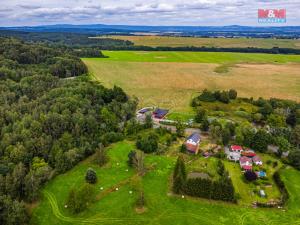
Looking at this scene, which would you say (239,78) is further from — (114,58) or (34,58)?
(34,58)

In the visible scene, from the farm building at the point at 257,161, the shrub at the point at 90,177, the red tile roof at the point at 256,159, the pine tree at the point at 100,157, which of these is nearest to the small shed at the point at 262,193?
the farm building at the point at 257,161

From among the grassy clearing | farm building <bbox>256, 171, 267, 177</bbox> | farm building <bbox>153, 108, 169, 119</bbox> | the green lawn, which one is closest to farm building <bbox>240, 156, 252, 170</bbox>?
the grassy clearing

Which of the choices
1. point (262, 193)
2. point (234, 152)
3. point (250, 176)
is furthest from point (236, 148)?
point (262, 193)

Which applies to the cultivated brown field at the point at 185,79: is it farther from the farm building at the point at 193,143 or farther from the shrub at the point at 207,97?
the farm building at the point at 193,143

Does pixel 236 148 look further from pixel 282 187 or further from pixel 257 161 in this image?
pixel 282 187

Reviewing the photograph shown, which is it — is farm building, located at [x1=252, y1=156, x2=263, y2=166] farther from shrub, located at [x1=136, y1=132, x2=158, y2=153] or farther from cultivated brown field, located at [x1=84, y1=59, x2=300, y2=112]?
cultivated brown field, located at [x1=84, y1=59, x2=300, y2=112]

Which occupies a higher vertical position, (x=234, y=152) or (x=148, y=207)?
(x=234, y=152)
